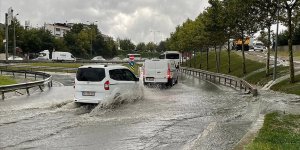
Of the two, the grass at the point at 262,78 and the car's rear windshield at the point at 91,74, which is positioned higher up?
the car's rear windshield at the point at 91,74

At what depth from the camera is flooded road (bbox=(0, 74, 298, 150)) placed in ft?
31.9

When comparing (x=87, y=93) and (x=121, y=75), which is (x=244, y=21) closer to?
(x=121, y=75)

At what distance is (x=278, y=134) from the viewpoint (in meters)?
10.1

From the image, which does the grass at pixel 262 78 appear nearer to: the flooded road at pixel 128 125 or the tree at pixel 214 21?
the tree at pixel 214 21

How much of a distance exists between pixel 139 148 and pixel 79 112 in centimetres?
627

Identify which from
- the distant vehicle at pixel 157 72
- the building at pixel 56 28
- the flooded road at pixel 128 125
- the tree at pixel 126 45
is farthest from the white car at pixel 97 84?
the tree at pixel 126 45

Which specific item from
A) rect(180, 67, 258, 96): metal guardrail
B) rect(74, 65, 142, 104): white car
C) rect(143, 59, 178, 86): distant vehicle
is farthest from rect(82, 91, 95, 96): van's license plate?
rect(143, 59, 178, 86): distant vehicle

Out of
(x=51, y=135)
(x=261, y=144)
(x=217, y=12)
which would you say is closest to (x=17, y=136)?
(x=51, y=135)

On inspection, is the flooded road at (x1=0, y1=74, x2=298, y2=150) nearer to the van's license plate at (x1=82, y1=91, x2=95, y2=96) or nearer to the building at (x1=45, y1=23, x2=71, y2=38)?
the van's license plate at (x1=82, y1=91, x2=95, y2=96)

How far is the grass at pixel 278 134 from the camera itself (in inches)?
335

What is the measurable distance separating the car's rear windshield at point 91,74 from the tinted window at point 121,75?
404mm

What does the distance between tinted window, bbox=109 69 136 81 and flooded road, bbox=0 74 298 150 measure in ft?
3.53

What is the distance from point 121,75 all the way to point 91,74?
1.44 metres

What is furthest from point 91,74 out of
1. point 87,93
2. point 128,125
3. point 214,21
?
point 214,21
